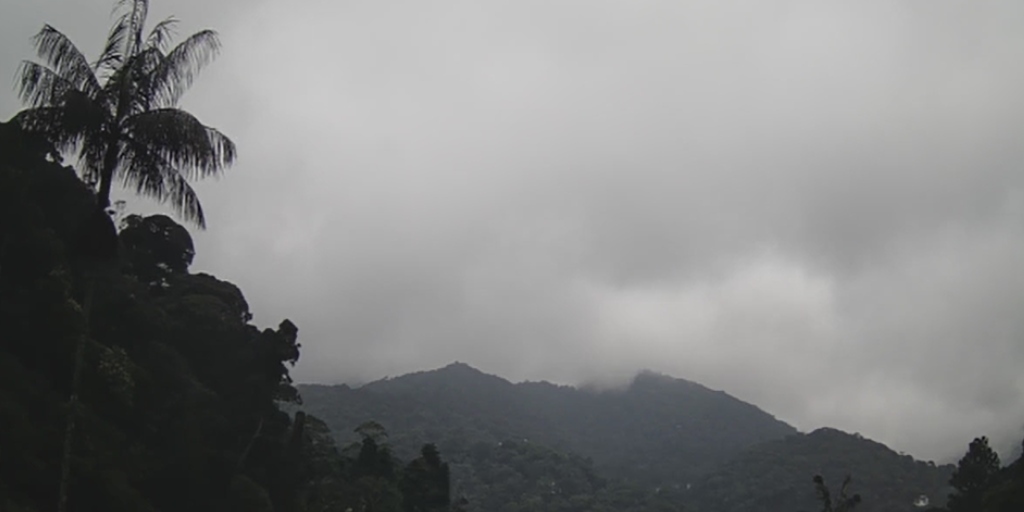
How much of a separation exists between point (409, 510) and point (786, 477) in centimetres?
11660

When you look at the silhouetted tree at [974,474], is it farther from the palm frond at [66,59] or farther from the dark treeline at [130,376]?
the palm frond at [66,59]

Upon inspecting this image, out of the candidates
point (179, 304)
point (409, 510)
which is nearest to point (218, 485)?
point (179, 304)

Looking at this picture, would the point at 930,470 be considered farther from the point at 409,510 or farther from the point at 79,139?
the point at 79,139

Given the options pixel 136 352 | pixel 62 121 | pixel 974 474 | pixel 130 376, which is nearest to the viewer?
pixel 62 121

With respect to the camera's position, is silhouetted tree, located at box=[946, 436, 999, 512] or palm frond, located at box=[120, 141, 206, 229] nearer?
palm frond, located at box=[120, 141, 206, 229]

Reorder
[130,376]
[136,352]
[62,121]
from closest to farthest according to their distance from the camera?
[62,121] → [130,376] → [136,352]

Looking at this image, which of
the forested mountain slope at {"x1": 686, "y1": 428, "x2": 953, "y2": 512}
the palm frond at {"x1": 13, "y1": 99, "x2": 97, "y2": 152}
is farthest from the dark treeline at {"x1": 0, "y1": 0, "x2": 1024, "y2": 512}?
the forested mountain slope at {"x1": 686, "y1": 428, "x2": 953, "y2": 512}

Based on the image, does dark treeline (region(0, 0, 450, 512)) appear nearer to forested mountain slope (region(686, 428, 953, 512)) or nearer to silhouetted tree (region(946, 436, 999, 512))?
silhouetted tree (region(946, 436, 999, 512))

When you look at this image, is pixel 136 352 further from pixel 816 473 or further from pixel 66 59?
pixel 816 473

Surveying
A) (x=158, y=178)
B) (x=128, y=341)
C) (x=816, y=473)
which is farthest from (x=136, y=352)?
(x=816, y=473)

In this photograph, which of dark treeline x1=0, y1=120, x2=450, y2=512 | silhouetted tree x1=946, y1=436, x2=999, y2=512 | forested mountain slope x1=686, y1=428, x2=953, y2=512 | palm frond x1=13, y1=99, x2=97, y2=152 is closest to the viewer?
palm frond x1=13, y1=99, x2=97, y2=152

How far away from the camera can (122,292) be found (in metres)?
34.3

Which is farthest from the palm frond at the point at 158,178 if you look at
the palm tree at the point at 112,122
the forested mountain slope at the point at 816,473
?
the forested mountain slope at the point at 816,473

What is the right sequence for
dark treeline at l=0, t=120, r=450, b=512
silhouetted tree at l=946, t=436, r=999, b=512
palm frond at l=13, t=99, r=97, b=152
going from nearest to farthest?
palm frond at l=13, t=99, r=97, b=152
dark treeline at l=0, t=120, r=450, b=512
silhouetted tree at l=946, t=436, r=999, b=512
